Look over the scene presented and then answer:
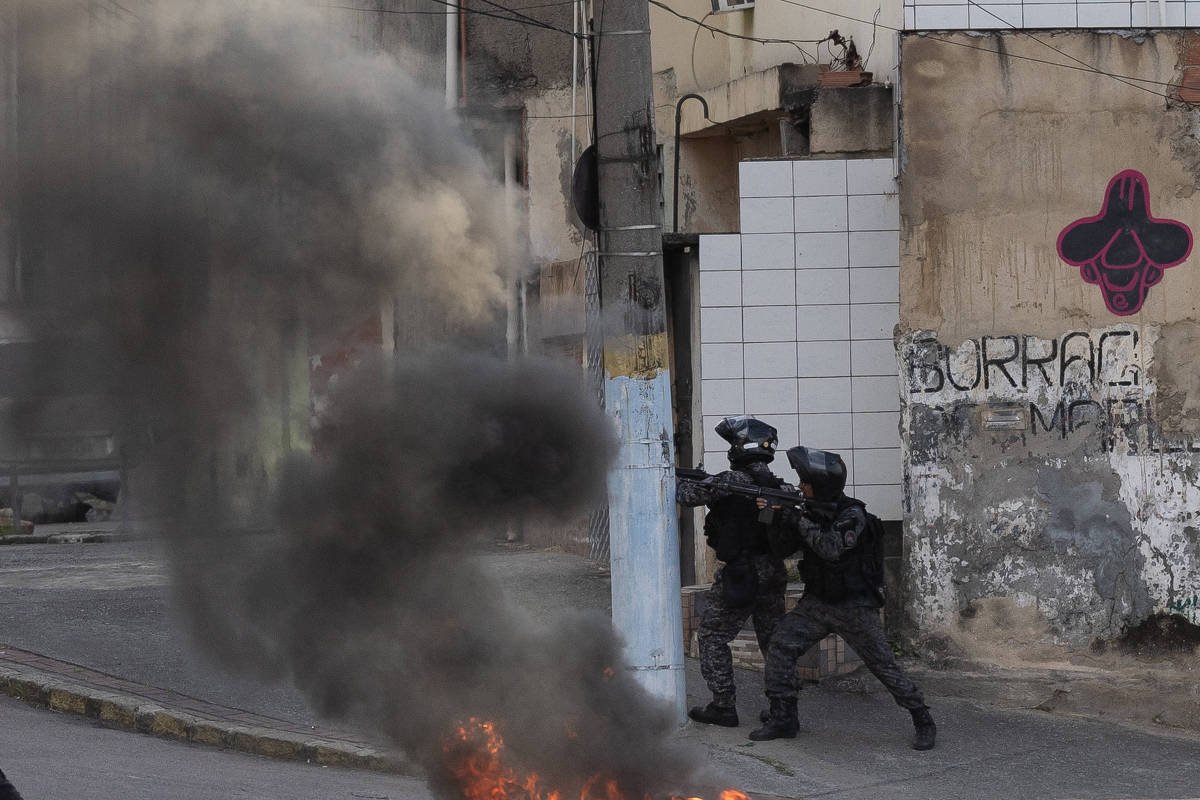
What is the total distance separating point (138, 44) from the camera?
5.46 m

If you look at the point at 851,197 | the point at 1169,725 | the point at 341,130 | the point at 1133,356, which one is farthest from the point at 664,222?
the point at 341,130

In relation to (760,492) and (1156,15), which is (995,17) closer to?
(1156,15)

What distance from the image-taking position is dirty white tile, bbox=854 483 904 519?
9.63 metres

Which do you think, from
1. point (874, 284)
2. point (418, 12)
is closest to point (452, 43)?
point (418, 12)

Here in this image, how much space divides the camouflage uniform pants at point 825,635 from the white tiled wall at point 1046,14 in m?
3.71

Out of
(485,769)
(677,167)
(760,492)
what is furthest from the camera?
(677,167)

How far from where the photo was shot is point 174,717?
25.6ft

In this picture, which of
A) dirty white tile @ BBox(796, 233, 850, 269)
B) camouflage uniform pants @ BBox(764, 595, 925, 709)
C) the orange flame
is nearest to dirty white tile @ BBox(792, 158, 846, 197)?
dirty white tile @ BBox(796, 233, 850, 269)

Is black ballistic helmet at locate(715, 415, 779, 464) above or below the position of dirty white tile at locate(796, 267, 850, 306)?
below

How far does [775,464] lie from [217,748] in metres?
3.83

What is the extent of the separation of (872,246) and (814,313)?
550 mm

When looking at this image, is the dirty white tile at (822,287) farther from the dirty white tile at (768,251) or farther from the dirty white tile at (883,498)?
the dirty white tile at (883,498)

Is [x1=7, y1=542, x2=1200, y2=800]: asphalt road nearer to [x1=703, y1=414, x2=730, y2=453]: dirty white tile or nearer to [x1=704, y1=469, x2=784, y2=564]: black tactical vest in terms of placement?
[x1=704, y1=469, x2=784, y2=564]: black tactical vest

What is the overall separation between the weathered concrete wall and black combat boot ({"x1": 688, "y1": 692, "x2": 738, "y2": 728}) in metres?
1.56
